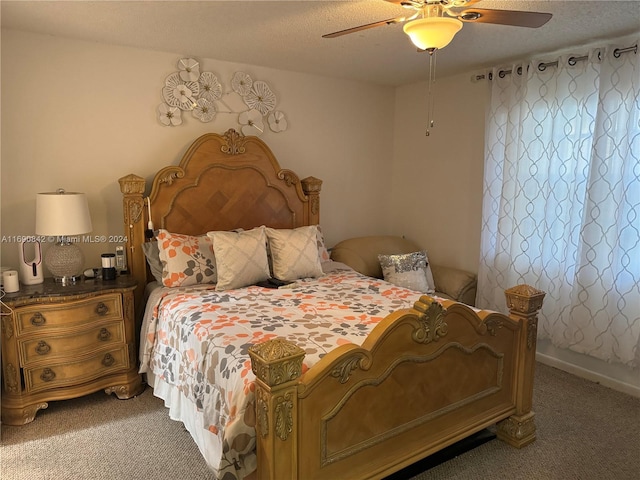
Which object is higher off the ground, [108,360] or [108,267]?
[108,267]

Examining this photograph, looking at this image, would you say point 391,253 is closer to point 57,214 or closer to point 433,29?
point 433,29

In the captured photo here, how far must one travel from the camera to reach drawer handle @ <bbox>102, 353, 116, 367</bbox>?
284 cm

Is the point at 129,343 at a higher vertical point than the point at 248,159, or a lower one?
lower

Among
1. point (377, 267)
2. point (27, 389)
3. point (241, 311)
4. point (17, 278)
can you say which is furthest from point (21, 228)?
point (377, 267)

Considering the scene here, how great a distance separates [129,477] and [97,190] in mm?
1873

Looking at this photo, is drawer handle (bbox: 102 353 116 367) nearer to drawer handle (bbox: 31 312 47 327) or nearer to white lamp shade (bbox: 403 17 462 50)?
drawer handle (bbox: 31 312 47 327)

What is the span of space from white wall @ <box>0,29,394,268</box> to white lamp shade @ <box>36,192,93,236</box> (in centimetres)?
28

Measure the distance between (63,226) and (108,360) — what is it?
878mm

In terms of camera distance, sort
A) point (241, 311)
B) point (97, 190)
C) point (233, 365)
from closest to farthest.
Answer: point (233, 365) < point (241, 311) < point (97, 190)

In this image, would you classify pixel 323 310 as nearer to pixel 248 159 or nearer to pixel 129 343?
pixel 129 343

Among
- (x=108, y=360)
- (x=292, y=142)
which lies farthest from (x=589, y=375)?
(x=108, y=360)

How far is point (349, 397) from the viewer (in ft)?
5.82

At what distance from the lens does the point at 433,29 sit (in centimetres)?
178

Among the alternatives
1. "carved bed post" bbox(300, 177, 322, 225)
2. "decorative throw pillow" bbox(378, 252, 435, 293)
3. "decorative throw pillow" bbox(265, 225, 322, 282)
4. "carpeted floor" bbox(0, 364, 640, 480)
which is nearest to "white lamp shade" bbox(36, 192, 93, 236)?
"carpeted floor" bbox(0, 364, 640, 480)
